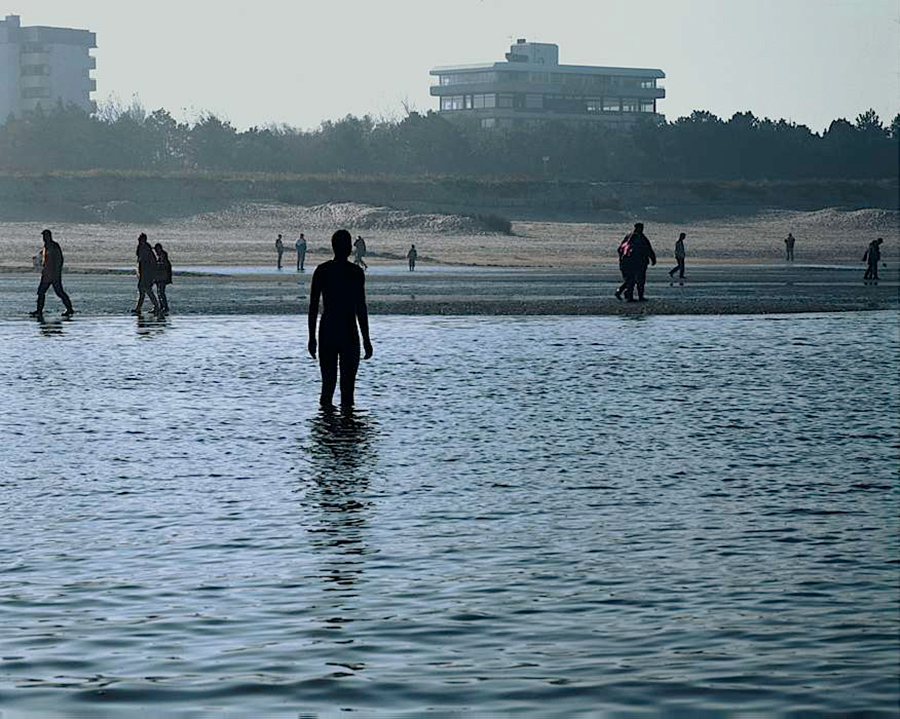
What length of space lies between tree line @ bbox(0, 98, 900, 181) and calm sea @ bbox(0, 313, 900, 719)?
11707cm

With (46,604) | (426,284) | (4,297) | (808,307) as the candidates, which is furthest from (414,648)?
(426,284)

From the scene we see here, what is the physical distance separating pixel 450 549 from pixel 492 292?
32.5 meters

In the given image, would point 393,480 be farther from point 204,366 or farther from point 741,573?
point 204,366

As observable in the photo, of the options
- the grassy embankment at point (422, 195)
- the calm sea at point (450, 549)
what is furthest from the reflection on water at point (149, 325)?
the grassy embankment at point (422, 195)

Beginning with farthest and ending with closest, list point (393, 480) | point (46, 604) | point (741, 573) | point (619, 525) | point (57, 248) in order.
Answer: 1. point (57, 248)
2. point (393, 480)
3. point (619, 525)
4. point (741, 573)
5. point (46, 604)

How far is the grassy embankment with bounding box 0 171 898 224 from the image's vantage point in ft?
334

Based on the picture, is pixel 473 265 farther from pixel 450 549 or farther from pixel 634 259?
pixel 450 549

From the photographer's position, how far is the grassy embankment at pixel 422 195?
102 metres

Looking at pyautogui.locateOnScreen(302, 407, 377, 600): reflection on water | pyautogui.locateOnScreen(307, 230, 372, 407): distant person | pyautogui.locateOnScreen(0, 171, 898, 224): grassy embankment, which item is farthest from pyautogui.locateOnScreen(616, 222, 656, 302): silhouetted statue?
pyautogui.locateOnScreen(0, 171, 898, 224): grassy embankment

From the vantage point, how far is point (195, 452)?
12445 mm

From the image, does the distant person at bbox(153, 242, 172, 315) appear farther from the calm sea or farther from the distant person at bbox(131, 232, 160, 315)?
the calm sea

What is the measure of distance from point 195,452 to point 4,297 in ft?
86.1

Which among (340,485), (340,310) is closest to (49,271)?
(340,310)

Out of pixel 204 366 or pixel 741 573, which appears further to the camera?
pixel 204 366
